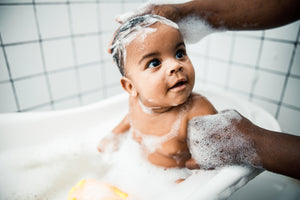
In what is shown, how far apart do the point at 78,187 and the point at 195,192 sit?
1.57 ft

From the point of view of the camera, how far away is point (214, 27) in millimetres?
942

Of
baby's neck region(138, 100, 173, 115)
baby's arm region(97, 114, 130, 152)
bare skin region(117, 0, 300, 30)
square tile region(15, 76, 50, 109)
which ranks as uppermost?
bare skin region(117, 0, 300, 30)

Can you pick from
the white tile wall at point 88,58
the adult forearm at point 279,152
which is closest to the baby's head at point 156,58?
the adult forearm at point 279,152

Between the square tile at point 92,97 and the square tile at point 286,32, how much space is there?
115cm

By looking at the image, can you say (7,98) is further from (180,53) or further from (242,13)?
(242,13)

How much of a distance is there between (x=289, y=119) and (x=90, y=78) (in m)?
1.27

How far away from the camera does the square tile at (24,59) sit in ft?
3.93

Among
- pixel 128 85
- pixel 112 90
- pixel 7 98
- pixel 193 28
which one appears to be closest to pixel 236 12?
pixel 193 28

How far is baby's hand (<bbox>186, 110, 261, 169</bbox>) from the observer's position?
0.63m

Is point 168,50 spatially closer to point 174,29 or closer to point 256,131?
point 174,29

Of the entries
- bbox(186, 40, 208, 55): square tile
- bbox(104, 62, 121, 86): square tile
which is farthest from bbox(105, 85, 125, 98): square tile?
bbox(186, 40, 208, 55): square tile

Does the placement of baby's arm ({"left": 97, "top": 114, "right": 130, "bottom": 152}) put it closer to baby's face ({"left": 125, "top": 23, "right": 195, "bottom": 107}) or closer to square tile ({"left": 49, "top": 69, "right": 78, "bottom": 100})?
baby's face ({"left": 125, "top": 23, "right": 195, "bottom": 107})

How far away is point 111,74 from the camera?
65.6 inches

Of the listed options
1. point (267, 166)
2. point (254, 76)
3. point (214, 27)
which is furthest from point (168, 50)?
point (254, 76)
